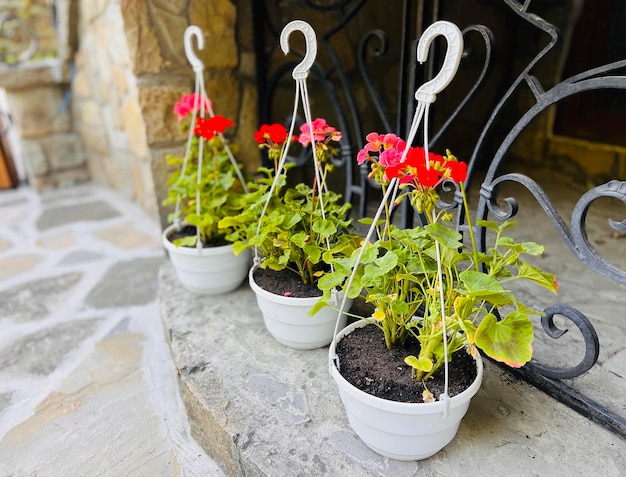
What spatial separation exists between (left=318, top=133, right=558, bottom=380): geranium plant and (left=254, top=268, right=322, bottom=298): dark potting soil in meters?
0.21

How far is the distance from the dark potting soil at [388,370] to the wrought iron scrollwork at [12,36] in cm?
280

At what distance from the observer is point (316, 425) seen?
2.99ft

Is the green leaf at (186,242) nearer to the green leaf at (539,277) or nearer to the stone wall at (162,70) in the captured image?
the stone wall at (162,70)

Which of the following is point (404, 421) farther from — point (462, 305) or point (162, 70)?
point (162, 70)

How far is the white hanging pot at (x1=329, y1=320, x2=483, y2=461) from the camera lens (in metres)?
0.75

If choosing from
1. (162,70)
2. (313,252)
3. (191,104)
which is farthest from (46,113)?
(313,252)

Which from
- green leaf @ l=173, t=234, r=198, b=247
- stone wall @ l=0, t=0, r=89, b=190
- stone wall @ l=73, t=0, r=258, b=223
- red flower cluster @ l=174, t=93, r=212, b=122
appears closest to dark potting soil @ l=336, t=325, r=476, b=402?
green leaf @ l=173, t=234, r=198, b=247

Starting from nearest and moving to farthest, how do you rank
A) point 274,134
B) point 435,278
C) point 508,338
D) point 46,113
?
point 508,338 → point 435,278 → point 274,134 → point 46,113

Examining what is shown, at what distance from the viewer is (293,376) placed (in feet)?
3.43

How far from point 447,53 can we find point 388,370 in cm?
59

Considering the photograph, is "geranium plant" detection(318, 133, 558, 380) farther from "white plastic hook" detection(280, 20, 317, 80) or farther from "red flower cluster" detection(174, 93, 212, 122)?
"red flower cluster" detection(174, 93, 212, 122)

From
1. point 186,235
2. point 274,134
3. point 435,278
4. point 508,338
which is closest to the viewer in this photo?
point 508,338

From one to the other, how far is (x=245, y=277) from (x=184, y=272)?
203mm

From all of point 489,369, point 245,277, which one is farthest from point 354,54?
point 489,369
